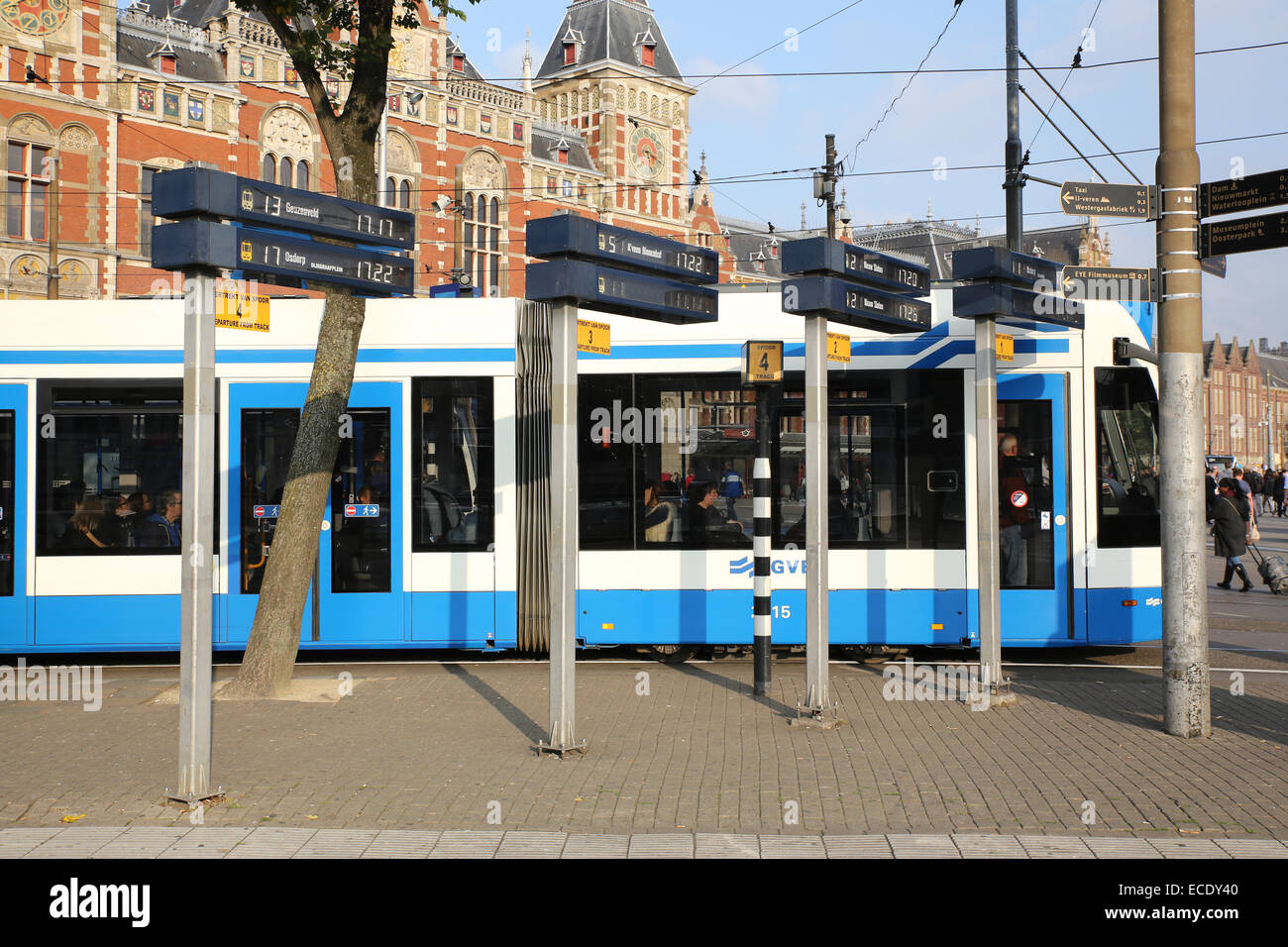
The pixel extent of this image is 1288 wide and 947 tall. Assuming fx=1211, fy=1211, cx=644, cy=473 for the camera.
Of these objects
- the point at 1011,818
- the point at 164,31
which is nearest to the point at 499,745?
the point at 1011,818

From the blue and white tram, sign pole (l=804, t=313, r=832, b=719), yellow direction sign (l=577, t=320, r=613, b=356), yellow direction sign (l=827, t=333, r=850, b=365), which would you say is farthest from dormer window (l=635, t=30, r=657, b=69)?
yellow direction sign (l=577, t=320, r=613, b=356)

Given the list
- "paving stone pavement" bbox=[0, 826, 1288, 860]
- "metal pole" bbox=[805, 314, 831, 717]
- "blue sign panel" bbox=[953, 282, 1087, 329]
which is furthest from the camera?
"blue sign panel" bbox=[953, 282, 1087, 329]

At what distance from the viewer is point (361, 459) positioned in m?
10.9

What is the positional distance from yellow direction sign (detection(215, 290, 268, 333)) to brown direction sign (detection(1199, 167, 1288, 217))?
6.22 m

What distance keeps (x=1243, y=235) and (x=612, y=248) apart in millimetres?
4241

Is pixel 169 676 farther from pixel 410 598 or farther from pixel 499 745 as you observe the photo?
pixel 499 745

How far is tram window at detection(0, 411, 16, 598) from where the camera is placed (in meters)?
10.7

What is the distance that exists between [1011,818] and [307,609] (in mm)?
6823

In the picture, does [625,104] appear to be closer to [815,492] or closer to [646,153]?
[646,153]

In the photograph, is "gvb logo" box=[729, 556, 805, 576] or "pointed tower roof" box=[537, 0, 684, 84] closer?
"gvb logo" box=[729, 556, 805, 576]

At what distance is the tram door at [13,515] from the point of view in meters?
10.7

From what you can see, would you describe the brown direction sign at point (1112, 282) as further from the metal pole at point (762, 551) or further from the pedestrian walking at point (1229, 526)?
the pedestrian walking at point (1229, 526)

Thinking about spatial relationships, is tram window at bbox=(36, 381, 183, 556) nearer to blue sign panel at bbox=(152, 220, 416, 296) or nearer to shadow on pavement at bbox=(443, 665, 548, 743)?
shadow on pavement at bbox=(443, 665, 548, 743)

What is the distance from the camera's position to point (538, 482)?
1097cm
